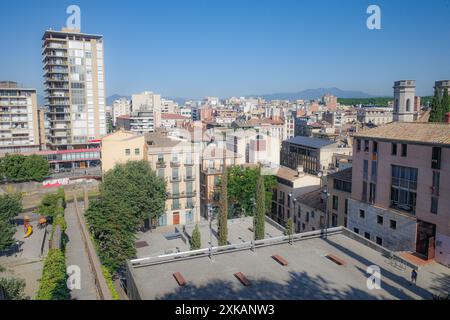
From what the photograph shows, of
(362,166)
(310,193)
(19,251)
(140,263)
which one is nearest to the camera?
(140,263)

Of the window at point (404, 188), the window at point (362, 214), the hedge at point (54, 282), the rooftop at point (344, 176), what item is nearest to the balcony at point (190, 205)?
the rooftop at point (344, 176)

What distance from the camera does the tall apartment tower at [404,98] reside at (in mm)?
47428

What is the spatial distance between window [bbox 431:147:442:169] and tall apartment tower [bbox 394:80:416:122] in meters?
27.4

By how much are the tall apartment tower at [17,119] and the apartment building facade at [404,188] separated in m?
73.1

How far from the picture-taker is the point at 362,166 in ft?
90.7

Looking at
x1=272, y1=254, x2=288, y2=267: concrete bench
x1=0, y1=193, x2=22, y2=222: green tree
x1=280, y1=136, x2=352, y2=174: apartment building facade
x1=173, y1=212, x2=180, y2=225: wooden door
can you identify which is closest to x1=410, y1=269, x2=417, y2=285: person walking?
x1=272, y1=254, x2=288, y2=267: concrete bench

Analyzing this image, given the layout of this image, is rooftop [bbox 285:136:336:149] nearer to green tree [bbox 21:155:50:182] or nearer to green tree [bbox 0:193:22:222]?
green tree [bbox 21:155:50:182]

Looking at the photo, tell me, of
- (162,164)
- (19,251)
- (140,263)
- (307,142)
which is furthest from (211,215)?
(307,142)

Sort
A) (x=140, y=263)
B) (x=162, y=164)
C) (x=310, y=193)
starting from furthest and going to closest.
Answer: (x=162, y=164)
(x=310, y=193)
(x=140, y=263)

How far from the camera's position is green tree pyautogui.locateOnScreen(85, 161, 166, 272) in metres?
27.3

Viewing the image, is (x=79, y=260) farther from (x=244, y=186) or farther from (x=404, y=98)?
(x=404, y=98)

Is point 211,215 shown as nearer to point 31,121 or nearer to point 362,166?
point 362,166

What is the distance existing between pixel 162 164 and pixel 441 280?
30.1 m

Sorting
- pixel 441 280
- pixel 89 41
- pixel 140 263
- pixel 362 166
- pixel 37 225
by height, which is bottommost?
pixel 37 225
